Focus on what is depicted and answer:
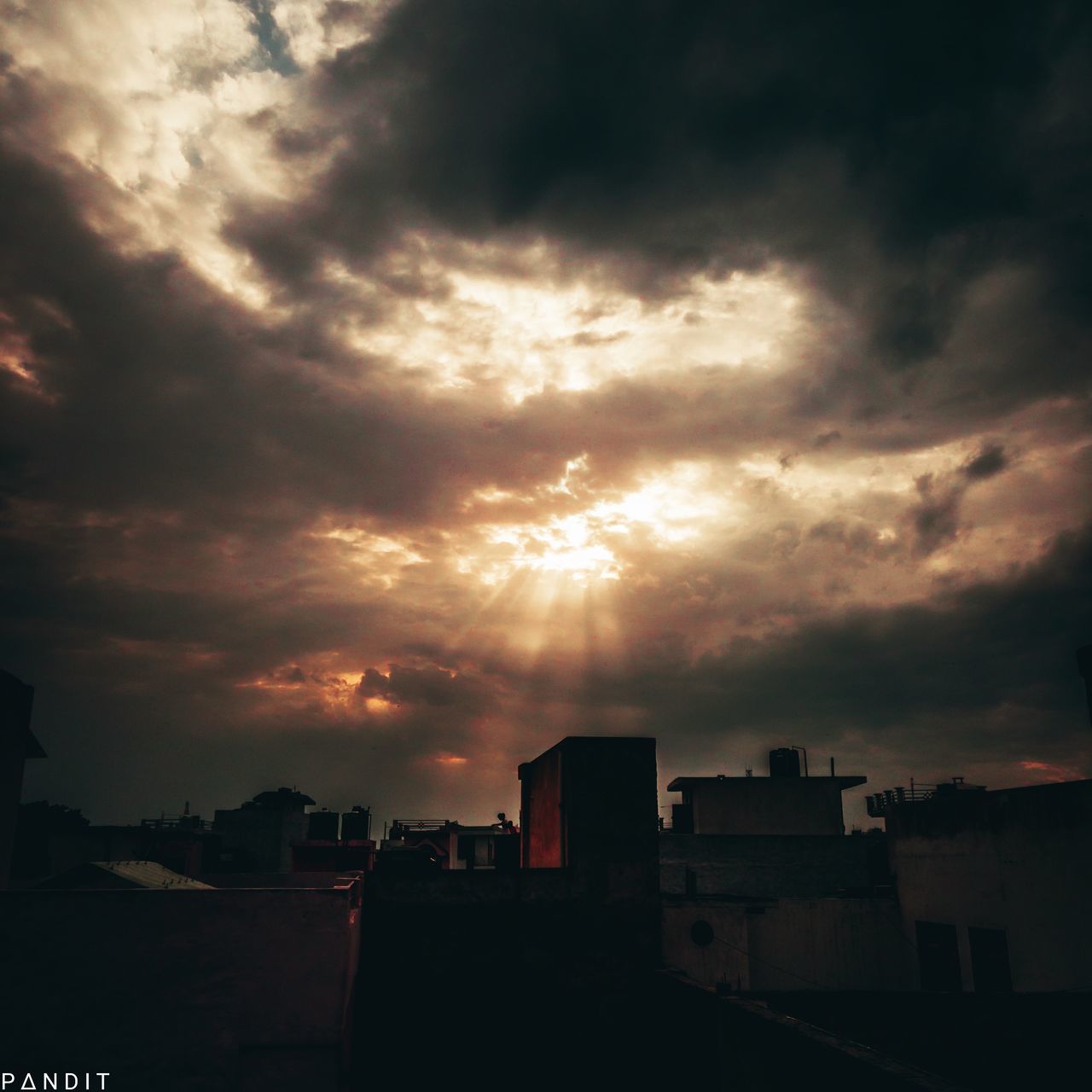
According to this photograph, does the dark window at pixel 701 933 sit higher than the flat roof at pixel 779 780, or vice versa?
the flat roof at pixel 779 780

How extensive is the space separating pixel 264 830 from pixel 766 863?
45.4 metres

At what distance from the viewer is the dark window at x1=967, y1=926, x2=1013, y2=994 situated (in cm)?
2089

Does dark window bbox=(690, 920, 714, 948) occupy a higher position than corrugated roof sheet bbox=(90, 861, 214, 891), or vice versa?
corrugated roof sheet bbox=(90, 861, 214, 891)

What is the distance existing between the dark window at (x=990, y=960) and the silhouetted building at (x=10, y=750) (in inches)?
1021

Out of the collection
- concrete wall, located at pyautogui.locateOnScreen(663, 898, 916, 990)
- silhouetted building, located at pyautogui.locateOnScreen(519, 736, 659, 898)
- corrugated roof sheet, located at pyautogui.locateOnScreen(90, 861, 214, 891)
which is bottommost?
concrete wall, located at pyautogui.locateOnScreen(663, 898, 916, 990)

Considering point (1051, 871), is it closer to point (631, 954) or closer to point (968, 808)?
point (968, 808)

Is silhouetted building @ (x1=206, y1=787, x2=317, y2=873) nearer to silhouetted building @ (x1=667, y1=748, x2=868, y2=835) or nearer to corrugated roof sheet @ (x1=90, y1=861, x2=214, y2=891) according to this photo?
silhouetted building @ (x1=667, y1=748, x2=868, y2=835)

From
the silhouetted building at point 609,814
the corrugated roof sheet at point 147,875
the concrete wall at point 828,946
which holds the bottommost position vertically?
the concrete wall at point 828,946

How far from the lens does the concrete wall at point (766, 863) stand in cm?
3741

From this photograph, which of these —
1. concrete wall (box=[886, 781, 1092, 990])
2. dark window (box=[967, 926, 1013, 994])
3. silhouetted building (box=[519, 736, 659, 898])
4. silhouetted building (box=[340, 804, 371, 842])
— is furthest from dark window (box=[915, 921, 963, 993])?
silhouetted building (box=[340, 804, 371, 842])

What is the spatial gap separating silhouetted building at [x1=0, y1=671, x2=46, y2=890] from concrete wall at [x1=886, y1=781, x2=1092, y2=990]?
85.6 ft

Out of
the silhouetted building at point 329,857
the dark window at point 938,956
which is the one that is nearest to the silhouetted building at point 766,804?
the dark window at point 938,956

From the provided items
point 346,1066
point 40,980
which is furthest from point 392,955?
point 40,980

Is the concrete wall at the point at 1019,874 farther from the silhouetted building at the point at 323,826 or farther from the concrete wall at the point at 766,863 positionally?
the silhouetted building at the point at 323,826
